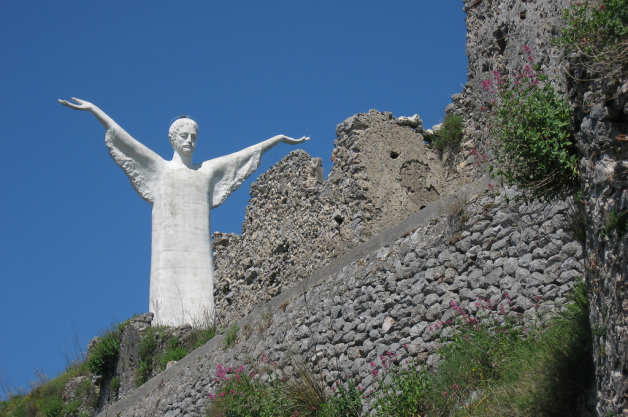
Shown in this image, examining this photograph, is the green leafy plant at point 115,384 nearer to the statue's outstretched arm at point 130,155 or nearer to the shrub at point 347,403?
the statue's outstretched arm at point 130,155

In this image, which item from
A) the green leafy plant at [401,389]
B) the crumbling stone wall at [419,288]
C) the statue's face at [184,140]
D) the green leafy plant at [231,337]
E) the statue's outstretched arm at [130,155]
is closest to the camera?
the crumbling stone wall at [419,288]

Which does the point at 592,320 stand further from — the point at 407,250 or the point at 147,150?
the point at 147,150

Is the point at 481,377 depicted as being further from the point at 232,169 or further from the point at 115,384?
the point at 232,169

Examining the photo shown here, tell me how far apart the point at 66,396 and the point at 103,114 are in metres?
→ 5.44

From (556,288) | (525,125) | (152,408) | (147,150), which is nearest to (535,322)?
(556,288)

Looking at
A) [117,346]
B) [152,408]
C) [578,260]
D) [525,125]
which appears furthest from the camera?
[117,346]

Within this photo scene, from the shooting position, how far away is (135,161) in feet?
49.5

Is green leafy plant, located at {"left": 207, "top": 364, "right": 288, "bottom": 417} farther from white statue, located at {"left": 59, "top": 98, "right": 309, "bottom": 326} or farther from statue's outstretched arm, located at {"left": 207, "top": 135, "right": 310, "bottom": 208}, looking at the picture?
statue's outstretched arm, located at {"left": 207, "top": 135, "right": 310, "bottom": 208}

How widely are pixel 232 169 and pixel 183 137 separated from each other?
1079 millimetres

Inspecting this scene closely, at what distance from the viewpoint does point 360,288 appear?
8.93m

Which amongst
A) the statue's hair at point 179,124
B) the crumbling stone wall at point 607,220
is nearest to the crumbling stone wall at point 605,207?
the crumbling stone wall at point 607,220

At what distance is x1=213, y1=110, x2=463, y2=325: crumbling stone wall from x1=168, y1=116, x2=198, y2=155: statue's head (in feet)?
10.2

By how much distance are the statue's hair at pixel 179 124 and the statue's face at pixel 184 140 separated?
0.21ft

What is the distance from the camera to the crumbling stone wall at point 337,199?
10461mm
